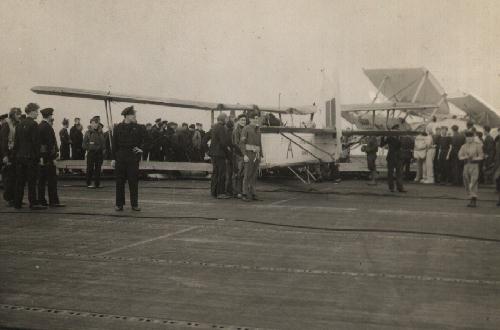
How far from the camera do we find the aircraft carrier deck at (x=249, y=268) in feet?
13.2

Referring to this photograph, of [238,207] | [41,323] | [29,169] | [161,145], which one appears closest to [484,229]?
[238,207]

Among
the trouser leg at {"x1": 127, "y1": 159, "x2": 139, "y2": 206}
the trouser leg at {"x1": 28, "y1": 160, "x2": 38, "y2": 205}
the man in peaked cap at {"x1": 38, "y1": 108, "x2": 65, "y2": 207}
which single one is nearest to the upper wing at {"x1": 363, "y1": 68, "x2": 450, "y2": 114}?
the trouser leg at {"x1": 127, "y1": 159, "x2": 139, "y2": 206}

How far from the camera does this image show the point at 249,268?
18.3 ft

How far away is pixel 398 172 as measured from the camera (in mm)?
14633

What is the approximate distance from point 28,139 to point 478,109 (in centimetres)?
2073

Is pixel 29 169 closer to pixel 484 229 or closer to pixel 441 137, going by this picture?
pixel 484 229

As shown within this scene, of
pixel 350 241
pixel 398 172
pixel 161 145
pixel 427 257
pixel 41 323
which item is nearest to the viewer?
pixel 41 323

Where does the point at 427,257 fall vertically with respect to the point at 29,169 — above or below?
below

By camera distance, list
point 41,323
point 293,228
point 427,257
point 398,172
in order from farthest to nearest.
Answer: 1. point 398,172
2. point 293,228
3. point 427,257
4. point 41,323

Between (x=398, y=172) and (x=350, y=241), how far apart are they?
8.00 metres

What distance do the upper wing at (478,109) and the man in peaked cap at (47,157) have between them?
1924 centimetres

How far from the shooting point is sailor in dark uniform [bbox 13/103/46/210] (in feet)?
33.4

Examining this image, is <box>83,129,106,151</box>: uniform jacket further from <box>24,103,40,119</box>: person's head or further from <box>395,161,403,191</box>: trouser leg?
<box>395,161,403,191</box>: trouser leg

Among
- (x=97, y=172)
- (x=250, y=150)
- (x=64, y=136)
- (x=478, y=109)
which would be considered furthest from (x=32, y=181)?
(x=478, y=109)
